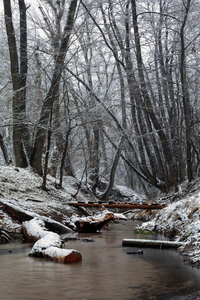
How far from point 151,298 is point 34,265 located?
1949mm

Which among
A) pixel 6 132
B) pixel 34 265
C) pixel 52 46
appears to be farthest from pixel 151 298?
pixel 6 132

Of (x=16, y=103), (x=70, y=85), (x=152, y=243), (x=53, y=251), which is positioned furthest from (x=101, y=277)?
(x=70, y=85)

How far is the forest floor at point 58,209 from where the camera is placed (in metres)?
5.54

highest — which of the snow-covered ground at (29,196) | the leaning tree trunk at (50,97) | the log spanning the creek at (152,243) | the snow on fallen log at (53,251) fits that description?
the leaning tree trunk at (50,97)

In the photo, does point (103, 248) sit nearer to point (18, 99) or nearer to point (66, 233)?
point (66, 233)

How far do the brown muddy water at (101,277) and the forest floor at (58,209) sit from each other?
519 millimetres

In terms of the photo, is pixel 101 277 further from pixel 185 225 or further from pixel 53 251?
pixel 185 225

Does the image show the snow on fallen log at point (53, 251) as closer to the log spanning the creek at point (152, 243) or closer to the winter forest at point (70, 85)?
the log spanning the creek at point (152, 243)

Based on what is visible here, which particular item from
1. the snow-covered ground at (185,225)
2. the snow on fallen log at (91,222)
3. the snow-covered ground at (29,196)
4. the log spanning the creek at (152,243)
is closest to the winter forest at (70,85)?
the snow-covered ground at (29,196)

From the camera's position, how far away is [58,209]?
947 cm

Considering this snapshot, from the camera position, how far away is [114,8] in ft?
52.6

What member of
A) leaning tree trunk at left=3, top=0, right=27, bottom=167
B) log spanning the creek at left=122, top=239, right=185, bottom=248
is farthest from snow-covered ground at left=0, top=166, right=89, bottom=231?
log spanning the creek at left=122, top=239, right=185, bottom=248

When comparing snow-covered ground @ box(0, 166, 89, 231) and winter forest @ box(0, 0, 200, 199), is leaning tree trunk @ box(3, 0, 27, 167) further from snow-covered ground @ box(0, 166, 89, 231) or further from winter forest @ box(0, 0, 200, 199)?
snow-covered ground @ box(0, 166, 89, 231)

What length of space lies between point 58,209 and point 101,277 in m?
5.86
